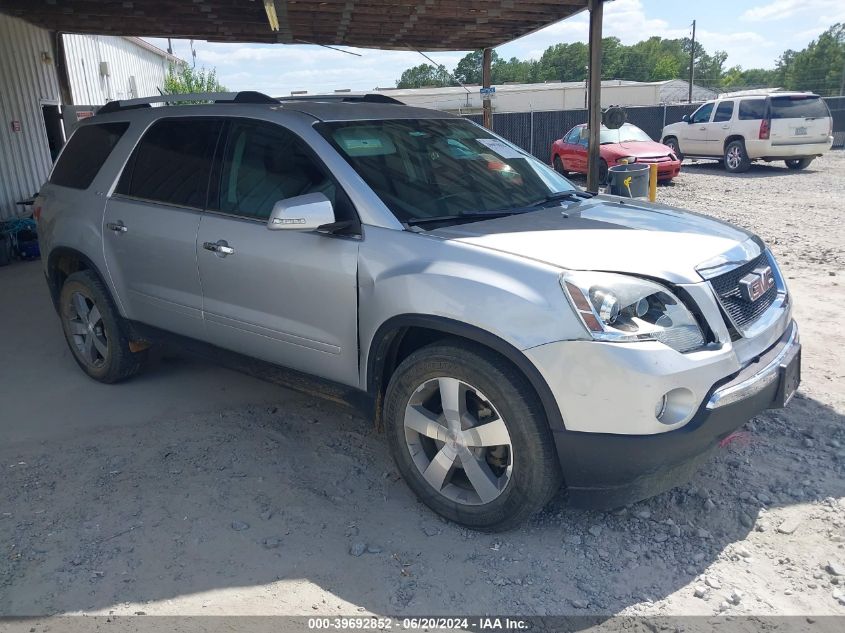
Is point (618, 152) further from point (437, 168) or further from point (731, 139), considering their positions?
point (437, 168)

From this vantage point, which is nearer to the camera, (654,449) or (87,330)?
(654,449)

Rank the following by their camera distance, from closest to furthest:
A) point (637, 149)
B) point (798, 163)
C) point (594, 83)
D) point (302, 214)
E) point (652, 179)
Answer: point (302, 214), point (594, 83), point (652, 179), point (637, 149), point (798, 163)

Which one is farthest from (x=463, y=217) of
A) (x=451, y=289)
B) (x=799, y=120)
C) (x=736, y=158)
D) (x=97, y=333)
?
(x=736, y=158)

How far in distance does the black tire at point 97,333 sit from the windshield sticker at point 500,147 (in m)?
2.71

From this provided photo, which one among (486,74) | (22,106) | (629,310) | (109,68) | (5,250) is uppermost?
(109,68)

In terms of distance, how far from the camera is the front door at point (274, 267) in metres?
3.59

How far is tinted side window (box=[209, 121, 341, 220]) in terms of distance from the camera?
3807 millimetres

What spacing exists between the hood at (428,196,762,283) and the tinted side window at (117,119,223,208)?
5.67 ft

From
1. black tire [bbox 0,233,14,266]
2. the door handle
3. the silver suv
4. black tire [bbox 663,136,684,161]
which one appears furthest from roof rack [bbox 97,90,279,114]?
black tire [bbox 663,136,684,161]

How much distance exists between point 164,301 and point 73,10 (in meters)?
7.44

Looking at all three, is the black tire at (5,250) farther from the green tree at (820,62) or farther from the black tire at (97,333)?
the green tree at (820,62)

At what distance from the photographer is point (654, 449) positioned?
284cm

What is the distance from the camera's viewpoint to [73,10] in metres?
9.87

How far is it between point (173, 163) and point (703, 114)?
61.5 ft
